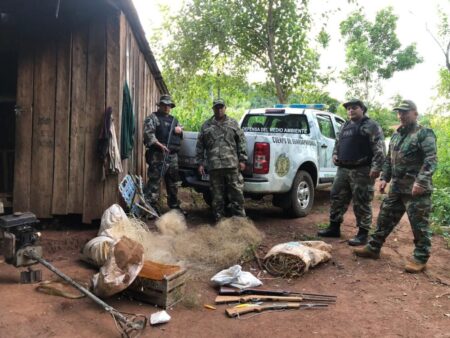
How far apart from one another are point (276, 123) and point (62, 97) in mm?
3870

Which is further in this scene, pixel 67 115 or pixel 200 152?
pixel 200 152

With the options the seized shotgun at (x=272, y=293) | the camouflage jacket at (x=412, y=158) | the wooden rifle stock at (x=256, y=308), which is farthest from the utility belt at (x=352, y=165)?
the wooden rifle stock at (x=256, y=308)

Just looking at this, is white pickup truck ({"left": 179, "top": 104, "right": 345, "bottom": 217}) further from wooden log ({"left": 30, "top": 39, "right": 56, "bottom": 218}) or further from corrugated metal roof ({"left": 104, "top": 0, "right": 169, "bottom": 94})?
wooden log ({"left": 30, "top": 39, "right": 56, "bottom": 218})

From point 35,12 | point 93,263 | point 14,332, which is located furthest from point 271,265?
point 35,12

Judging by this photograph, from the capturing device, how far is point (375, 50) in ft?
68.7

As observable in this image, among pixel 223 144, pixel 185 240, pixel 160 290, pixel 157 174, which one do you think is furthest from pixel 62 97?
pixel 160 290

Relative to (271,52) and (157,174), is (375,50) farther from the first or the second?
(157,174)

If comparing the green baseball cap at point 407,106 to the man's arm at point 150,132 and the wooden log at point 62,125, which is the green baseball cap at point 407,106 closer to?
the man's arm at point 150,132

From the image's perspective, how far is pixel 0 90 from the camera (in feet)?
22.1

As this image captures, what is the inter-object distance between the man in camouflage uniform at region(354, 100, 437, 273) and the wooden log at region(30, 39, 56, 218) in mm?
4243

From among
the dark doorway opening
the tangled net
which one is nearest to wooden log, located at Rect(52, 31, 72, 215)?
the dark doorway opening

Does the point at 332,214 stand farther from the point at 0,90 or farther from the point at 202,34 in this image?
the point at 202,34

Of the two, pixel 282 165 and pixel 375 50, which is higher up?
pixel 375 50

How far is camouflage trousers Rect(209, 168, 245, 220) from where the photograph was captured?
19.0 ft
